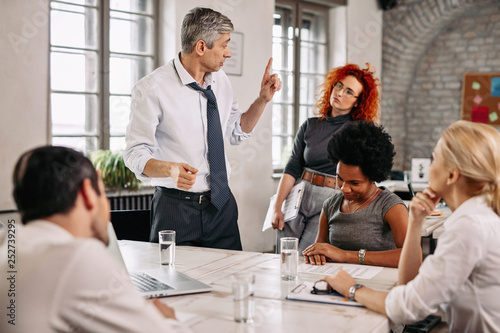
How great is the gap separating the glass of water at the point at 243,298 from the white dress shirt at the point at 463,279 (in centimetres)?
36

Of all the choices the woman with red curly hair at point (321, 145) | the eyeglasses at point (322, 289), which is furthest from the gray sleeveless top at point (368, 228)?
the woman with red curly hair at point (321, 145)

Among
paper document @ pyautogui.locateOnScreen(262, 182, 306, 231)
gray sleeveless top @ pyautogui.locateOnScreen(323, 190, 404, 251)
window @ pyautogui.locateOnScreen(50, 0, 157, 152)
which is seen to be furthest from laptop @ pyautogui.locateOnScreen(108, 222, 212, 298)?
window @ pyautogui.locateOnScreen(50, 0, 157, 152)

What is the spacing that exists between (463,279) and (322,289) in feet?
Result: 1.31

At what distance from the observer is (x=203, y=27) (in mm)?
2436

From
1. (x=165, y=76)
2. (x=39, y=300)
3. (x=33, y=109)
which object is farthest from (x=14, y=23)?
(x=39, y=300)

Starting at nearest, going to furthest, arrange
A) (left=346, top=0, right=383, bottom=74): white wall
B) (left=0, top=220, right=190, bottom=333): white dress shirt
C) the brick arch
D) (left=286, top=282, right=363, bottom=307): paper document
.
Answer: (left=0, top=220, right=190, bottom=333): white dress shirt, (left=286, top=282, right=363, bottom=307): paper document, (left=346, top=0, right=383, bottom=74): white wall, the brick arch

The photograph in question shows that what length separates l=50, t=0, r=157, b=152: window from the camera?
4.33 metres

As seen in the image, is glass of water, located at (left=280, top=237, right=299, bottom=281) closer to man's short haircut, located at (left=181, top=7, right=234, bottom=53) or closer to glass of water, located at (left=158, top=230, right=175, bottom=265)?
glass of water, located at (left=158, top=230, right=175, bottom=265)

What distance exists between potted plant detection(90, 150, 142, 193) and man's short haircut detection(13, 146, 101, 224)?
3.11 metres

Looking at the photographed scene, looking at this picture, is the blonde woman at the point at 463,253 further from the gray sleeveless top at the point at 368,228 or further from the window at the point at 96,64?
the window at the point at 96,64

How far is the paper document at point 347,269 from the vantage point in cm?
186

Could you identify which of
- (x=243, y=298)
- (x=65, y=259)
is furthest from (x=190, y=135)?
(x=65, y=259)

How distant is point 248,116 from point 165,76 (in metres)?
0.51

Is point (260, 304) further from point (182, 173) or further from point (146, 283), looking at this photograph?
point (182, 173)
